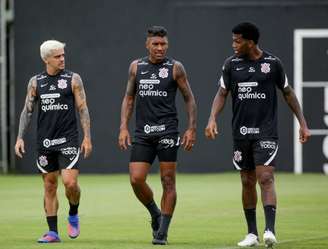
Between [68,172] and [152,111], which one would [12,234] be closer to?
[68,172]

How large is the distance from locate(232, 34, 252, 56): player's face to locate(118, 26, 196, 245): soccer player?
919 millimetres

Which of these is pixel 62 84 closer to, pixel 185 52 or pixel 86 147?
pixel 86 147

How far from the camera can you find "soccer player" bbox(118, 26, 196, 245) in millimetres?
13461

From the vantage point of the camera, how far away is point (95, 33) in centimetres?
2755

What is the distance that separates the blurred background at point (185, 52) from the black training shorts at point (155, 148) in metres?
13.3

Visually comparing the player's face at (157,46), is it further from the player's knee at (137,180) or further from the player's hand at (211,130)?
the player's knee at (137,180)

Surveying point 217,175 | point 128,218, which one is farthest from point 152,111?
point 217,175

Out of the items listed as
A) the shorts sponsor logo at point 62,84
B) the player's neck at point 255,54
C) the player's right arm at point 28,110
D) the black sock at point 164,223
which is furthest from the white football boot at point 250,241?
the player's right arm at point 28,110

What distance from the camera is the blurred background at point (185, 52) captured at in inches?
1054

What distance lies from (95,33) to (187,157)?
3.58 m

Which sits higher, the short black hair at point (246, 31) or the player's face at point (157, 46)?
the short black hair at point (246, 31)

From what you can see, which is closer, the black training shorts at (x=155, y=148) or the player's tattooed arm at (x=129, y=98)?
the black training shorts at (x=155, y=148)

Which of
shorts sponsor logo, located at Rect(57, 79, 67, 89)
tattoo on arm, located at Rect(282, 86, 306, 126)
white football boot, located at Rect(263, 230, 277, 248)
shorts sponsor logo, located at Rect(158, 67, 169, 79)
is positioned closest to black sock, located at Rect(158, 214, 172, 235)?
white football boot, located at Rect(263, 230, 277, 248)

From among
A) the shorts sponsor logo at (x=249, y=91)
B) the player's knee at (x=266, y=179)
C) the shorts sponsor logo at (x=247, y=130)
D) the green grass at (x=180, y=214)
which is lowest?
the green grass at (x=180, y=214)
